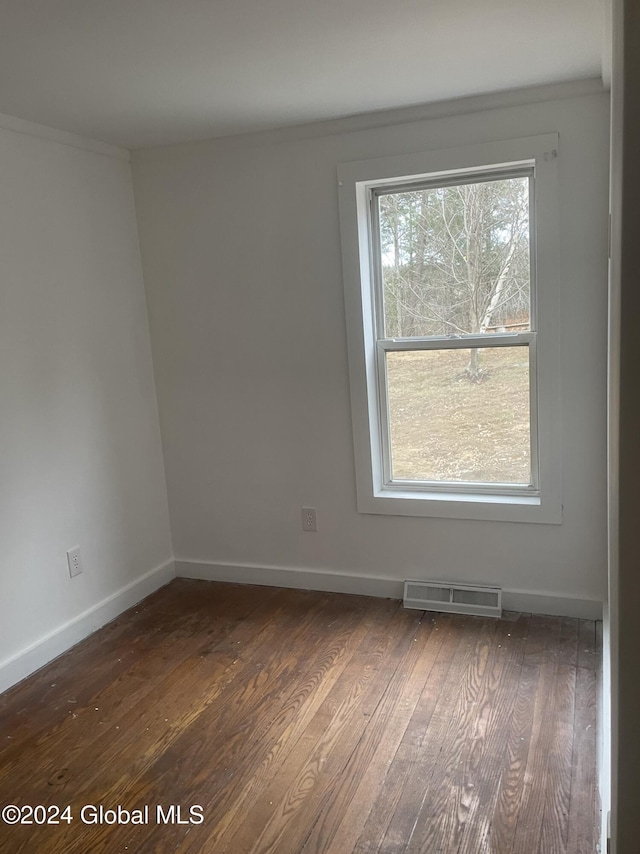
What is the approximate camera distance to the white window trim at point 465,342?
2750mm

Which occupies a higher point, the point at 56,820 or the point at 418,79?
the point at 418,79

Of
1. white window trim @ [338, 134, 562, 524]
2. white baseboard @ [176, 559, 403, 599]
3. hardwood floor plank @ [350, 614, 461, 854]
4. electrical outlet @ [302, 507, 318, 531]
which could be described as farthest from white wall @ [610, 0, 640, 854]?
electrical outlet @ [302, 507, 318, 531]

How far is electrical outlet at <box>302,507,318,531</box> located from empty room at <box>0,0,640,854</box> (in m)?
0.02

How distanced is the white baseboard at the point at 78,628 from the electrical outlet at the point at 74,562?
0.20 meters

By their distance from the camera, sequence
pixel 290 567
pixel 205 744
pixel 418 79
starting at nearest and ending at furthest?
pixel 205 744 → pixel 418 79 → pixel 290 567

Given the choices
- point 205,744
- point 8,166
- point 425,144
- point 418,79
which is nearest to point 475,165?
point 425,144

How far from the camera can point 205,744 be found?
7.53ft

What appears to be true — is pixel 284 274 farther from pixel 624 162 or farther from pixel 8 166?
pixel 624 162

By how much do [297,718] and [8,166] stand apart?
2.39 m

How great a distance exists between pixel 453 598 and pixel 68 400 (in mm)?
1966

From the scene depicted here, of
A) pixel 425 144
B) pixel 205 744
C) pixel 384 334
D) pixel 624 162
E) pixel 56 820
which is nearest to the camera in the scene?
pixel 624 162

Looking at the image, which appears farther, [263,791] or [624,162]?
[263,791]

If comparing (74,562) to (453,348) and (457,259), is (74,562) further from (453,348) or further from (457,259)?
(457,259)

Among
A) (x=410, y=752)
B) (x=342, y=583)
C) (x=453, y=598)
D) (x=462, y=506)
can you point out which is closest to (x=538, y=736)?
(x=410, y=752)
